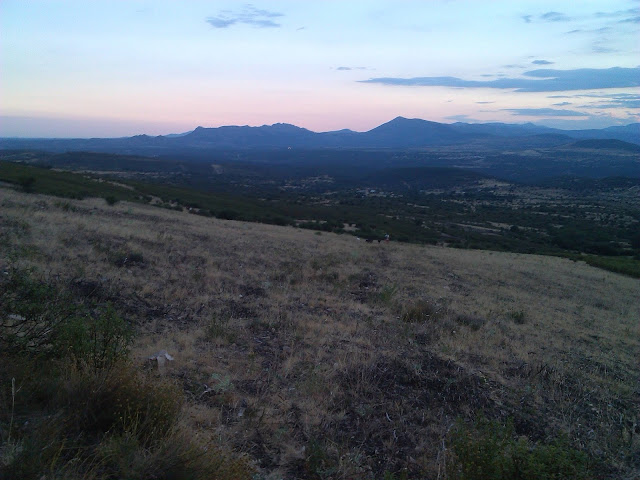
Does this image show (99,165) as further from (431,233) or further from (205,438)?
(205,438)

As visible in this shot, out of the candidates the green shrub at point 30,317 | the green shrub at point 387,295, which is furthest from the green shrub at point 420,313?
the green shrub at point 30,317

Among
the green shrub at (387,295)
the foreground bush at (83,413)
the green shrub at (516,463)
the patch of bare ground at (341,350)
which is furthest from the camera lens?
the green shrub at (387,295)

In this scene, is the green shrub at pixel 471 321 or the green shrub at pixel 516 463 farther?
the green shrub at pixel 471 321

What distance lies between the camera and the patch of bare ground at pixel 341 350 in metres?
4.41

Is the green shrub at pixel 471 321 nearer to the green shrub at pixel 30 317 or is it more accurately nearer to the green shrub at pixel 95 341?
the green shrub at pixel 95 341

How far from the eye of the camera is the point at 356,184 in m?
118

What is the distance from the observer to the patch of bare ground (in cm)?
441

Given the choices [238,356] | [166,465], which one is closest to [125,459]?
[166,465]

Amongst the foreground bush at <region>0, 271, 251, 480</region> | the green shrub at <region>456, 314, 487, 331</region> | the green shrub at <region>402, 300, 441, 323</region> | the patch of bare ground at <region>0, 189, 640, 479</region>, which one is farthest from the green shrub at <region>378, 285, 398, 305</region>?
the foreground bush at <region>0, 271, 251, 480</region>

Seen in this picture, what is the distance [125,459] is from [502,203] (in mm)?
84945

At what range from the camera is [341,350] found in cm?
653

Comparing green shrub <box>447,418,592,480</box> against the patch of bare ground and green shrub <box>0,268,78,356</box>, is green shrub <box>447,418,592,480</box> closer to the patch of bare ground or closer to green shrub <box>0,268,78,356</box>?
the patch of bare ground

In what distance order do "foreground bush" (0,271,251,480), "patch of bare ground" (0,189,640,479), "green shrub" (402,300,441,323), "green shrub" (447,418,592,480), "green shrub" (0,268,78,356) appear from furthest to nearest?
"green shrub" (402,300,441,323)
"patch of bare ground" (0,189,640,479)
"green shrub" (0,268,78,356)
"green shrub" (447,418,592,480)
"foreground bush" (0,271,251,480)

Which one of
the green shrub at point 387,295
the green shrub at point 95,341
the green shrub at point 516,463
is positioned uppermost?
the green shrub at point 95,341
